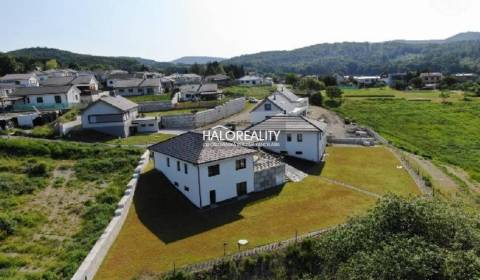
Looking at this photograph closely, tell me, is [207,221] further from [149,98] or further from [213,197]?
[149,98]

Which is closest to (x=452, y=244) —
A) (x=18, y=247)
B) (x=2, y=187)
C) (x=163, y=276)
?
(x=163, y=276)

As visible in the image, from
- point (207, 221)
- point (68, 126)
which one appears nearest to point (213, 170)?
point (207, 221)

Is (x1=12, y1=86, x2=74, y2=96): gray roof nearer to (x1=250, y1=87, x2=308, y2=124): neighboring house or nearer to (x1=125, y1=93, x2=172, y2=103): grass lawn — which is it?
(x1=125, y1=93, x2=172, y2=103): grass lawn

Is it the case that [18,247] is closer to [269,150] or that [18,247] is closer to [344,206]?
[344,206]

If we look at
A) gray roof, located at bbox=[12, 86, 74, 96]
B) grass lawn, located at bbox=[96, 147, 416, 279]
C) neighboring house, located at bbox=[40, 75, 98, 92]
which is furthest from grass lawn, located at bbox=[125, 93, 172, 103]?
grass lawn, located at bbox=[96, 147, 416, 279]

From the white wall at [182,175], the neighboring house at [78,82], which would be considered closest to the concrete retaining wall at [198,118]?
the white wall at [182,175]

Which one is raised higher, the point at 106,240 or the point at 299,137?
the point at 299,137

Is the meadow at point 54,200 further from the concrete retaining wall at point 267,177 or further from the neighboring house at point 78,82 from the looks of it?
the neighboring house at point 78,82
